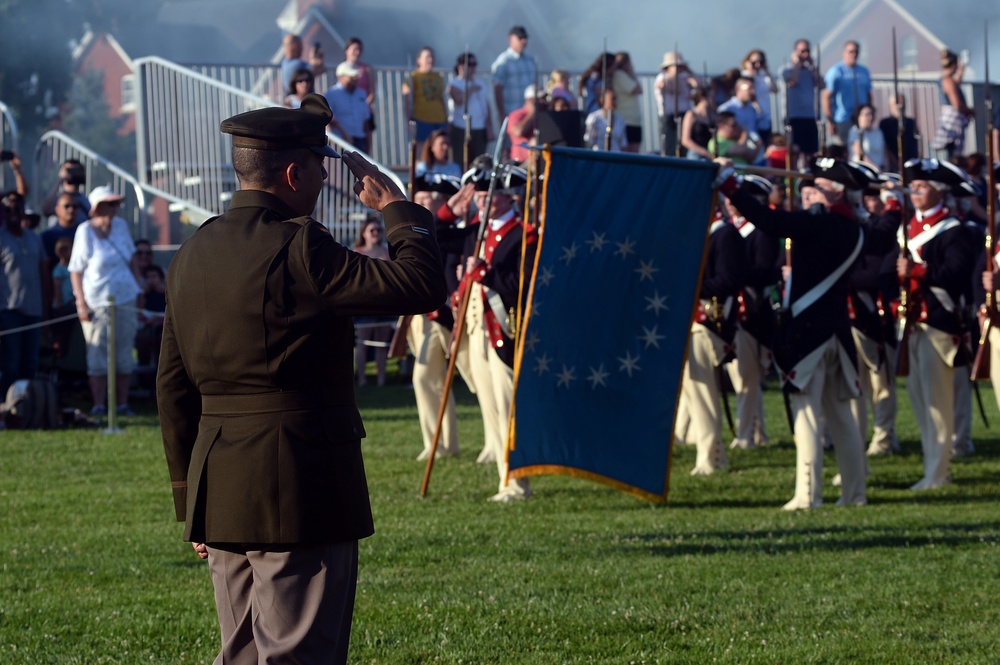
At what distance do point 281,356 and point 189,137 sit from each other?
1492 centimetres

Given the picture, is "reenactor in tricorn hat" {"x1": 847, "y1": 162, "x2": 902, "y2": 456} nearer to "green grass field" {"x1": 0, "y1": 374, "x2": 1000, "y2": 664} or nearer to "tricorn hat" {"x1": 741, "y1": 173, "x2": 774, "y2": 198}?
"tricorn hat" {"x1": 741, "y1": 173, "x2": 774, "y2": 198}

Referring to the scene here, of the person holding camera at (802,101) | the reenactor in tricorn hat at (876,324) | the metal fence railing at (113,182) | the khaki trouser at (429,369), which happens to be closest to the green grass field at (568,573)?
the khaki trouser at (429,369)

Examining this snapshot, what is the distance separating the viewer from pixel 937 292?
10188mm

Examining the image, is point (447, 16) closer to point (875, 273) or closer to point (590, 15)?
point (590, 15)

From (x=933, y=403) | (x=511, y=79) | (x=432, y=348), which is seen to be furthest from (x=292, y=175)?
(x=511, y=79)

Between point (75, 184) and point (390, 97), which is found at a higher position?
point (390, 97)

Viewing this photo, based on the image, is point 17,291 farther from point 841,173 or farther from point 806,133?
point 806,133

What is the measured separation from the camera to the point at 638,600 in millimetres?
6902

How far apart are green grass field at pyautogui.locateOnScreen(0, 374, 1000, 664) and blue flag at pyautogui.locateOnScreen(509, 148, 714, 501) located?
0.44 metres

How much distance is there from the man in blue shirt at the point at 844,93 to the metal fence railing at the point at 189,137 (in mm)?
6025

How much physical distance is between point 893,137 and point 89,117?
43128 millimetres

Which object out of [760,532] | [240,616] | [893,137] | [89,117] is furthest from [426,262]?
[89,117]

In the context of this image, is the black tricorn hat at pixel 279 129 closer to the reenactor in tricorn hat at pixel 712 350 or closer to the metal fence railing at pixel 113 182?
the reenactor in tricorn hat at pixel 712 350

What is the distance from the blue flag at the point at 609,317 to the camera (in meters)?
8.68
